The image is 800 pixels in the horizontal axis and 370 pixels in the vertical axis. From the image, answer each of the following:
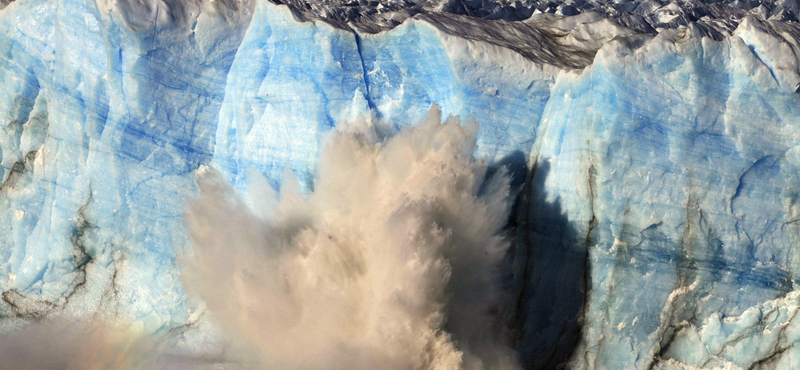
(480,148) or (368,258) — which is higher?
(480,148)

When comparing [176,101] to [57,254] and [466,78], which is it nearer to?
[57,254]

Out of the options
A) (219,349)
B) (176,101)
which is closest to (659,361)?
(219,349)

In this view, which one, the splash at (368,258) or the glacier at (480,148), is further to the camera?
the glacier at (480,148)

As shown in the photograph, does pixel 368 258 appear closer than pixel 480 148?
Yes

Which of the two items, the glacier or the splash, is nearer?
the splash
